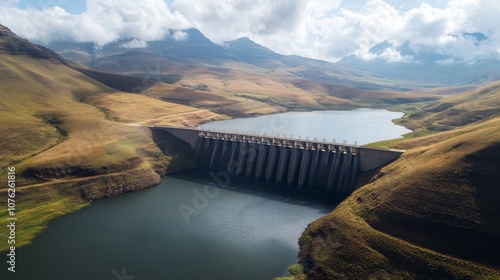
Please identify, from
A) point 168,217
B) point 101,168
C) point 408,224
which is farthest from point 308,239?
point 101,168

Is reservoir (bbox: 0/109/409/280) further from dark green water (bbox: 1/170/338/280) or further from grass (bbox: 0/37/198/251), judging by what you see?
grass (bbox: 0/37/198/251)

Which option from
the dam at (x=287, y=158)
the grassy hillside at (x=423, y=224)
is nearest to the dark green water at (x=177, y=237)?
the dam at (x=287, y=158)

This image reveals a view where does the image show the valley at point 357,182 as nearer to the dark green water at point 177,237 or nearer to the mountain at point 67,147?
the mountain at point 67,147

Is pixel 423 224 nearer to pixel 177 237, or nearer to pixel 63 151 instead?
pixel 177 237

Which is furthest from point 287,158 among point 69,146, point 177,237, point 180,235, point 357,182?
point 69,146

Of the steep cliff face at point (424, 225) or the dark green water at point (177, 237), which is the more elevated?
the steep cliff face at point (424, 225)

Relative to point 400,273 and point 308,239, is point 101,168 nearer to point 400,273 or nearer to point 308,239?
point 308,239
